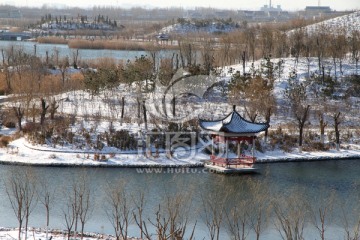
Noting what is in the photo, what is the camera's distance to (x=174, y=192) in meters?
18.9

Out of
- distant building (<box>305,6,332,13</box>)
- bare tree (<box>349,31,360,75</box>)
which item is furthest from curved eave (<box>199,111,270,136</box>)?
distant building (<box>305,6,332,13</box>)

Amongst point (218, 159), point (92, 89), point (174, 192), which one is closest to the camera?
point (174, 192)

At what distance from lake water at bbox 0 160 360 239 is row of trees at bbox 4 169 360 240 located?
91mm

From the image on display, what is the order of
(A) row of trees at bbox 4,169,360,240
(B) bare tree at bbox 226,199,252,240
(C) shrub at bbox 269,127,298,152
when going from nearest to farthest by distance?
(A) row of trees at bbox 4,169,360,240 < (B) bare tree at bbox 226,199,252,240 < (C) shrub at bbox 269,127,298,152

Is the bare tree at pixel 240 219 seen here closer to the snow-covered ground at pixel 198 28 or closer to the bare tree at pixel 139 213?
the bare tree at pixel 139 213

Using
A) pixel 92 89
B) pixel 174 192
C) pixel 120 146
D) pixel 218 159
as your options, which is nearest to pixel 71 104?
pixel 92 89

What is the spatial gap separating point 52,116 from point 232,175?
7759 mm

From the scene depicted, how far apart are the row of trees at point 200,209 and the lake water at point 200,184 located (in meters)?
0.09

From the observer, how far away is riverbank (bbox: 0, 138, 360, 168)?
22766mm

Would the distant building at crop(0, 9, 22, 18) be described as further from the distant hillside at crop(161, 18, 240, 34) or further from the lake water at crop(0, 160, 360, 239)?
the lake water at crop(0, 160, 360, 239)

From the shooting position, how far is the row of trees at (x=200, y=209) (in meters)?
15.3

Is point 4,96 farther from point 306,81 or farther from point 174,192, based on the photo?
point 174,192

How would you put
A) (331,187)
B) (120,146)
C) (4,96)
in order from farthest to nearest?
(4,96) → (120,146) → (331,187)

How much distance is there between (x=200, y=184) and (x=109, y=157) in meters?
3.97
